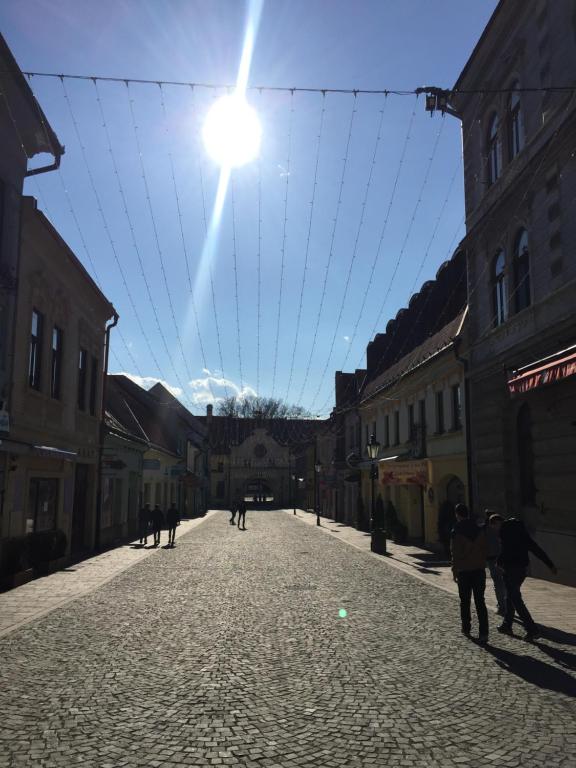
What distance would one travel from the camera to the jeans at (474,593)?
27.9 feet

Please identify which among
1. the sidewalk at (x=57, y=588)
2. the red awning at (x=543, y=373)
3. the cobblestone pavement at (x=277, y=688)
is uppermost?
the red awning at (x=543, y=373)

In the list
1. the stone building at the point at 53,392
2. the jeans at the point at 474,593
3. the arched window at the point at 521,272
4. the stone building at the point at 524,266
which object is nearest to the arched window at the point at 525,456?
the stone building at the point at 524,266

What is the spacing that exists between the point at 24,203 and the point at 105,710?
12.8 meters

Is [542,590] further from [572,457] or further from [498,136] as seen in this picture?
[498,136]

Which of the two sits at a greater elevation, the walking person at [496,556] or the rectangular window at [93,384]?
the rectangular window at [93,384]

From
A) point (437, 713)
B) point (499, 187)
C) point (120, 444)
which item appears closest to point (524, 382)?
point (499, 187)

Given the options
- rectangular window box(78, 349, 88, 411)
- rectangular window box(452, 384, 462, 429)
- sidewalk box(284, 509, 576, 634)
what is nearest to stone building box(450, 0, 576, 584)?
sidewalk box(284, 509, 576, 634)

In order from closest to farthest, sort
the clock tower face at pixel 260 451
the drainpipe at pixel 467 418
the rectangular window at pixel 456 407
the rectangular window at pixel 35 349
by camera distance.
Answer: the rectangular window at pixel 35 349, the drainpipe at pixel 467 418, the rectangular window at pixel 456 407, the clock tower face at pixel 260 451

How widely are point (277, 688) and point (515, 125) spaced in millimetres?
15193

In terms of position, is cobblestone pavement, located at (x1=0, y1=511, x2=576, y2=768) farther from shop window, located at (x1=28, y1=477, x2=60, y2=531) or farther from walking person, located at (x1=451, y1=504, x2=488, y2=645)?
shop window, located at (x1=28, y1=477, x2=60, y2=531)

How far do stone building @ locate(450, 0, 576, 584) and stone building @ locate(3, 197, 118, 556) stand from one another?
10780 mm

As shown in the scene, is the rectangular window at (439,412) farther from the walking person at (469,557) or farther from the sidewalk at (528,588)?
the walking person at (469,557)

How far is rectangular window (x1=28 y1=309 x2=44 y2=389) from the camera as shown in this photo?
16.6 metres

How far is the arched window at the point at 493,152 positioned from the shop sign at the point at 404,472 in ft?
33.9
